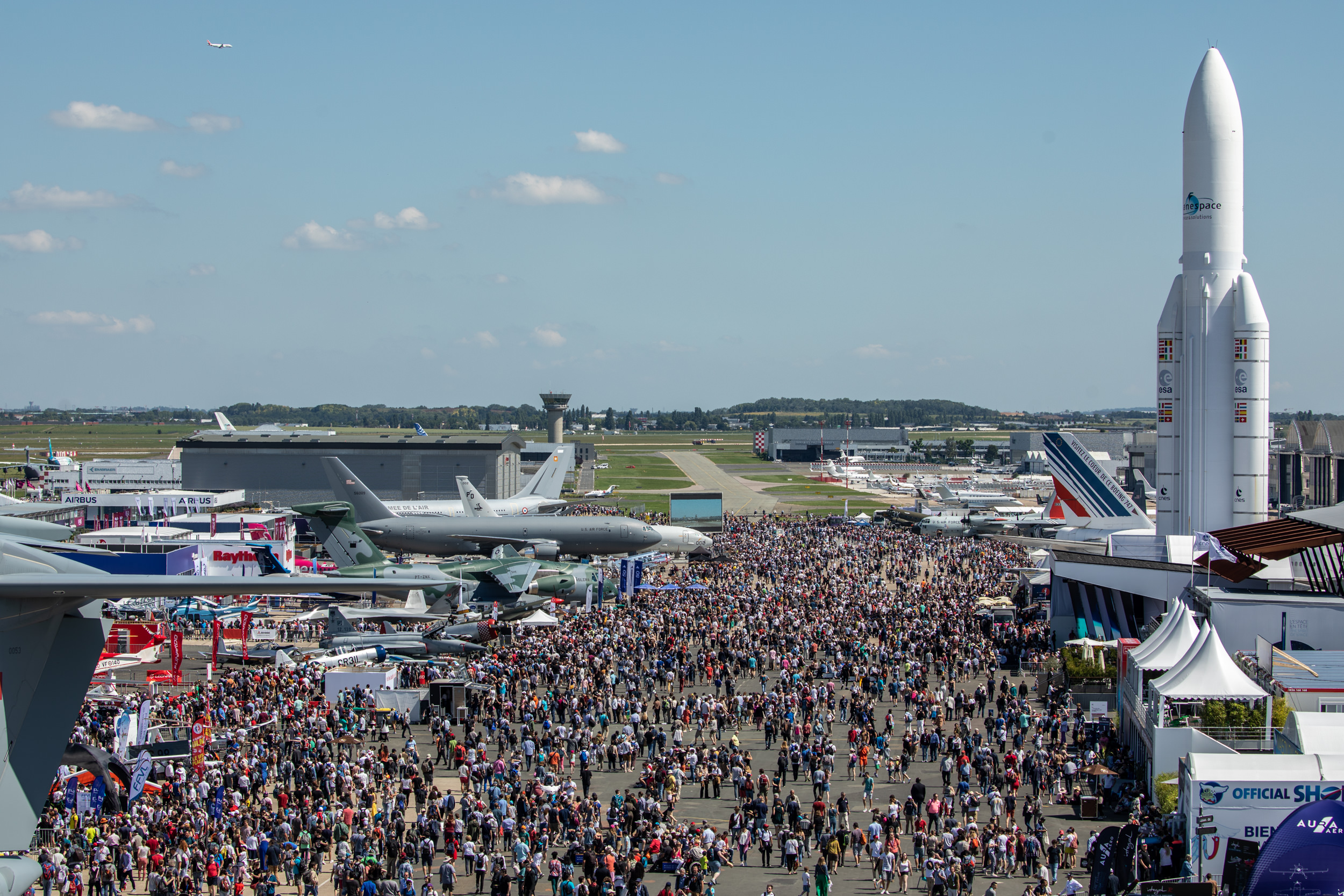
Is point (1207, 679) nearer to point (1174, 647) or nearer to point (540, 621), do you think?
point (1174, 647)

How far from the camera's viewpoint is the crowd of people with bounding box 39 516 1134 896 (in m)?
18.9

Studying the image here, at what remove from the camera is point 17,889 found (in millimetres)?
8055

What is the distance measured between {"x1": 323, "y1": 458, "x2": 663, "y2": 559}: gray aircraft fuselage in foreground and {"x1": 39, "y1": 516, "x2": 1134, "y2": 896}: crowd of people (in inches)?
684

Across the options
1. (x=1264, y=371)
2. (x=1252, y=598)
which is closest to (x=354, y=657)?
(x=1252, y=598)

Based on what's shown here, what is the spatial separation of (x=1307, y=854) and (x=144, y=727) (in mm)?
22429

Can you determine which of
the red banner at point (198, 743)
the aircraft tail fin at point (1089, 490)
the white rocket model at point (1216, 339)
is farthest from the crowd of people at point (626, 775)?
the aircraft tail fin at point (1089, 490)

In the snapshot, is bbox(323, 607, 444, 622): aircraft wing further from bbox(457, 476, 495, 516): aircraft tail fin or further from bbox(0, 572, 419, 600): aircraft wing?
bbox(0, 572, 419, 600): aircraft wing

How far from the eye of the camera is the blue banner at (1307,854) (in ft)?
39.0

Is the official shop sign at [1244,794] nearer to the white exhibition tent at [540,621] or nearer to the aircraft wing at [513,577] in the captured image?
the white exhibition tent at [540,621]

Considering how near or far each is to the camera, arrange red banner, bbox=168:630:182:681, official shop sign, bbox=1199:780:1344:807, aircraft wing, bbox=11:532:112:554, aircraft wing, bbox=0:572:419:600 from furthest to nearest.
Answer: red banner, bbox=168:630:182:681 → official shop sign, bbox=1199:780:1344:807 → aircraft wing, bbox=11:532:112:554 → aircraft wing, bbox=0:572:419:600

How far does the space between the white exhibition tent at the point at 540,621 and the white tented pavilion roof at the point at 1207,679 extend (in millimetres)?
23822

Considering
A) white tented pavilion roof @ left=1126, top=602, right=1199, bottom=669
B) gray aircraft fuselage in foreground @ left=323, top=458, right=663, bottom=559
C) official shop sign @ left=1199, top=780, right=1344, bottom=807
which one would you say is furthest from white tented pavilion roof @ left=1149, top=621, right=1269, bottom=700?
gray aircraft fuselage in foreground @ left=323, top=458, right=663, bottom=559

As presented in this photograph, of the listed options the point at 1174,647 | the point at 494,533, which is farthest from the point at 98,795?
the point at 494,533

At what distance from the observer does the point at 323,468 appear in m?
85.7
